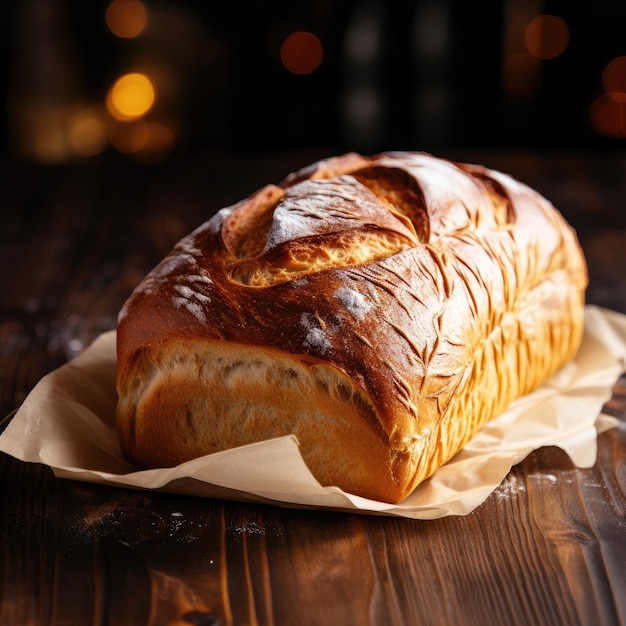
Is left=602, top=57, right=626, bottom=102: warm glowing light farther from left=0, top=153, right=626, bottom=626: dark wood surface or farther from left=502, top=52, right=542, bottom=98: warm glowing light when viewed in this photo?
left=0, top=153, right=626, bottom=626: dark wood surface

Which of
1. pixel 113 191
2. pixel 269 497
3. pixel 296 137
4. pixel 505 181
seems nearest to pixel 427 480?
pixel 269 497

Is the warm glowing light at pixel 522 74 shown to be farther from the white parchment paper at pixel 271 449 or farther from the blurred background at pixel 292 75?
the white parchment paper at pixel 271 449

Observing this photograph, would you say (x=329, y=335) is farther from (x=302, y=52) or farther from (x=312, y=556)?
(x=302, y=52)

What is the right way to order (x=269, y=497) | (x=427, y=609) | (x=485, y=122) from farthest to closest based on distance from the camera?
(x=485, y=122)
(x=269, y=497)
(x=427, y=609)

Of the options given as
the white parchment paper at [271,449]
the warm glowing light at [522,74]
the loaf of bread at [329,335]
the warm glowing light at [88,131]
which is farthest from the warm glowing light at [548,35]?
the loaf of bread at [329,335]

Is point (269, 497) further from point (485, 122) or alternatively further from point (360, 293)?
point (485, 122)

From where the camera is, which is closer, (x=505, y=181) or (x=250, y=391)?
(x=250, y=391)

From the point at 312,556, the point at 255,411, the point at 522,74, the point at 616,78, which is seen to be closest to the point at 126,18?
the point at 522,74

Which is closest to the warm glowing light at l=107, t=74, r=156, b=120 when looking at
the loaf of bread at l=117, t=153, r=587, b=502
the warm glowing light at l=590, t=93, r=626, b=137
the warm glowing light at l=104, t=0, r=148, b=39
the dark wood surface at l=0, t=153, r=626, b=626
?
the warm glowing light at l=104, t=0, r=148, b=39
